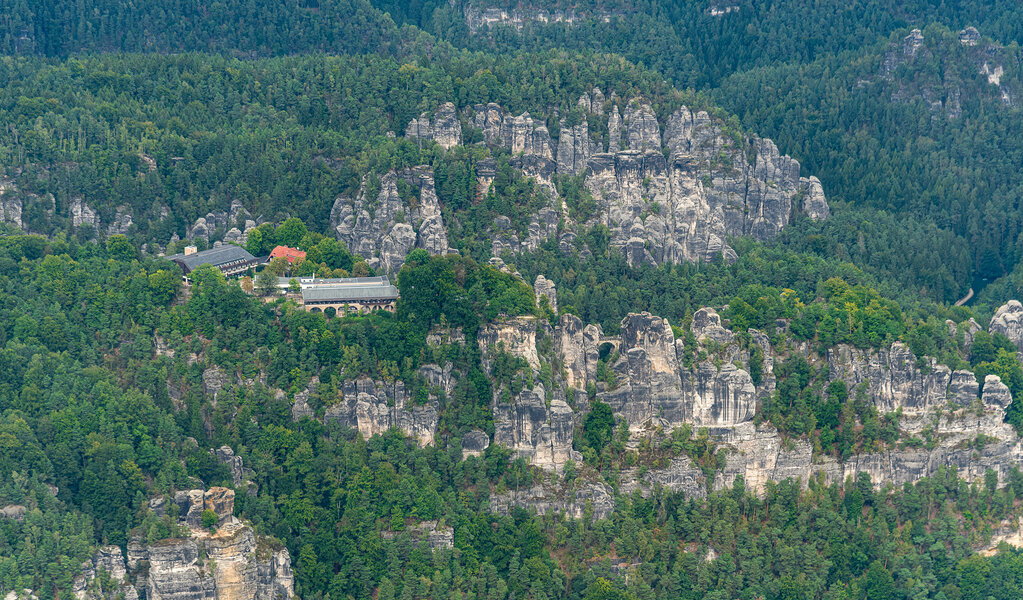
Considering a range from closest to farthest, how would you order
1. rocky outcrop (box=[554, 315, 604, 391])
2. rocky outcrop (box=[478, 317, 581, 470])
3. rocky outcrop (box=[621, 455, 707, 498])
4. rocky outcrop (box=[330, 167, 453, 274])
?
1. rocky outcrop (box=[478, 317, 581, 470])
2. rocky outcrop (box=[621, 455, 707, 498])
3. rocky outcrop (box=[554, 315, 604, 391])
4. rocky outcrop (box=[330, 167, 453, 274])

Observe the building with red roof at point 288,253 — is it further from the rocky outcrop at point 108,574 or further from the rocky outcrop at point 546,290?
the rocky outcrop at point 108,574

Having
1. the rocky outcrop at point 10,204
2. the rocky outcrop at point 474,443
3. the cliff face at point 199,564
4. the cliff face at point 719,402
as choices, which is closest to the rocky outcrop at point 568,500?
the cliff face at point 719,402

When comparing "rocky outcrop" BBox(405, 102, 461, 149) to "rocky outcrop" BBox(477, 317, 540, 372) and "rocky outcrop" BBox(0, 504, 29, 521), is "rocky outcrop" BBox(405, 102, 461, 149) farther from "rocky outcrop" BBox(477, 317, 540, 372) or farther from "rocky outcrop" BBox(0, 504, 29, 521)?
"rocky outcrop" BBox(0, 504, 29, 521)

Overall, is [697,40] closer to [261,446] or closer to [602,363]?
[602,363]

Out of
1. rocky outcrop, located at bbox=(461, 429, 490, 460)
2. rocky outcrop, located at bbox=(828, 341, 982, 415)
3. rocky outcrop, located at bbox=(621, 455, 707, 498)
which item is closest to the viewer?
rocky outcrop, located at bbox=(461, 429, 490, 460)

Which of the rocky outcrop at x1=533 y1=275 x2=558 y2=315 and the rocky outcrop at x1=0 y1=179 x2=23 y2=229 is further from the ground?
the rocky outcrop at x1=0 y1=179 x2=23 y2=229

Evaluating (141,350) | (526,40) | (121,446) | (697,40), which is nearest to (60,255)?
(141,350)

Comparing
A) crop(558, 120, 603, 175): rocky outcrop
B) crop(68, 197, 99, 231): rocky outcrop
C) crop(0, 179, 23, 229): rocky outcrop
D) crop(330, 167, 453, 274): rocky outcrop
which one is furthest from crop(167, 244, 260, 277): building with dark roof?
crop(558, 120, 603, 175): rocky outcrop
